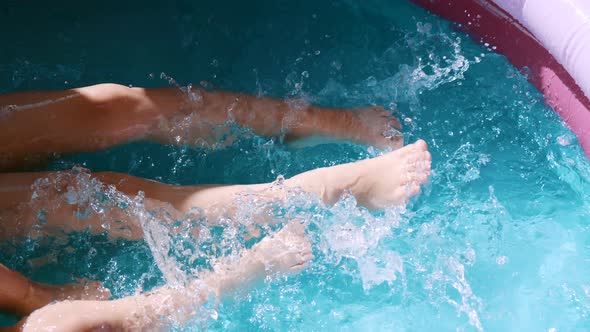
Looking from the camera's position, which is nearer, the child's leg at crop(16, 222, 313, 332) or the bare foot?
the child's leg at crop(16, 222, 313, 332)

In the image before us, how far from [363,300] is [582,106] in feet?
2.32

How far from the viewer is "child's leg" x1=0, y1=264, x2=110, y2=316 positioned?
1351 mm

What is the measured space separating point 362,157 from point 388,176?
153 mm

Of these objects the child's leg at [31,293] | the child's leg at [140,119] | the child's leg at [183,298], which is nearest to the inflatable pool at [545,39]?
the child's leg at [140,119]

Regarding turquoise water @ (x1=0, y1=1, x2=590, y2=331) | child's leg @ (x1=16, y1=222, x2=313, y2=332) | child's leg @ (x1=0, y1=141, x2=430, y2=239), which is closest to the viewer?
child's leg @ (x1=16, y1=222, x2=313, y2=332)

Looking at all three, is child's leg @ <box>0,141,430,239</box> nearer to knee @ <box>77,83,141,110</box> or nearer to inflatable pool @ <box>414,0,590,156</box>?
knee @ <box>77,83,141,110</box>

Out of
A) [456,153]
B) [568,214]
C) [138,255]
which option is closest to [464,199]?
[456,153]

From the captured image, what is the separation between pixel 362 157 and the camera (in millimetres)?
1795

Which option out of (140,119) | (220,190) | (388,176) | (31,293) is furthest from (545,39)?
(31,293)

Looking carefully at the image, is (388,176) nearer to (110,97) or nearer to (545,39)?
(545,39)

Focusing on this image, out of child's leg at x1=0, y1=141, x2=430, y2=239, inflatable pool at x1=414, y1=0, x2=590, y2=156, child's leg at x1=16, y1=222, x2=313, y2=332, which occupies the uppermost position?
inflatable pool at x1=414, y1=0, x2=590, y2=156

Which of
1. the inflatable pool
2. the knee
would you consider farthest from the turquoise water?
the knee

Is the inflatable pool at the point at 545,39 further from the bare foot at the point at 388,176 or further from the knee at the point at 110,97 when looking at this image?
the knee at the point at 110,97

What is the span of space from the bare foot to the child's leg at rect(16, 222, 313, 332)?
0.18 meters
